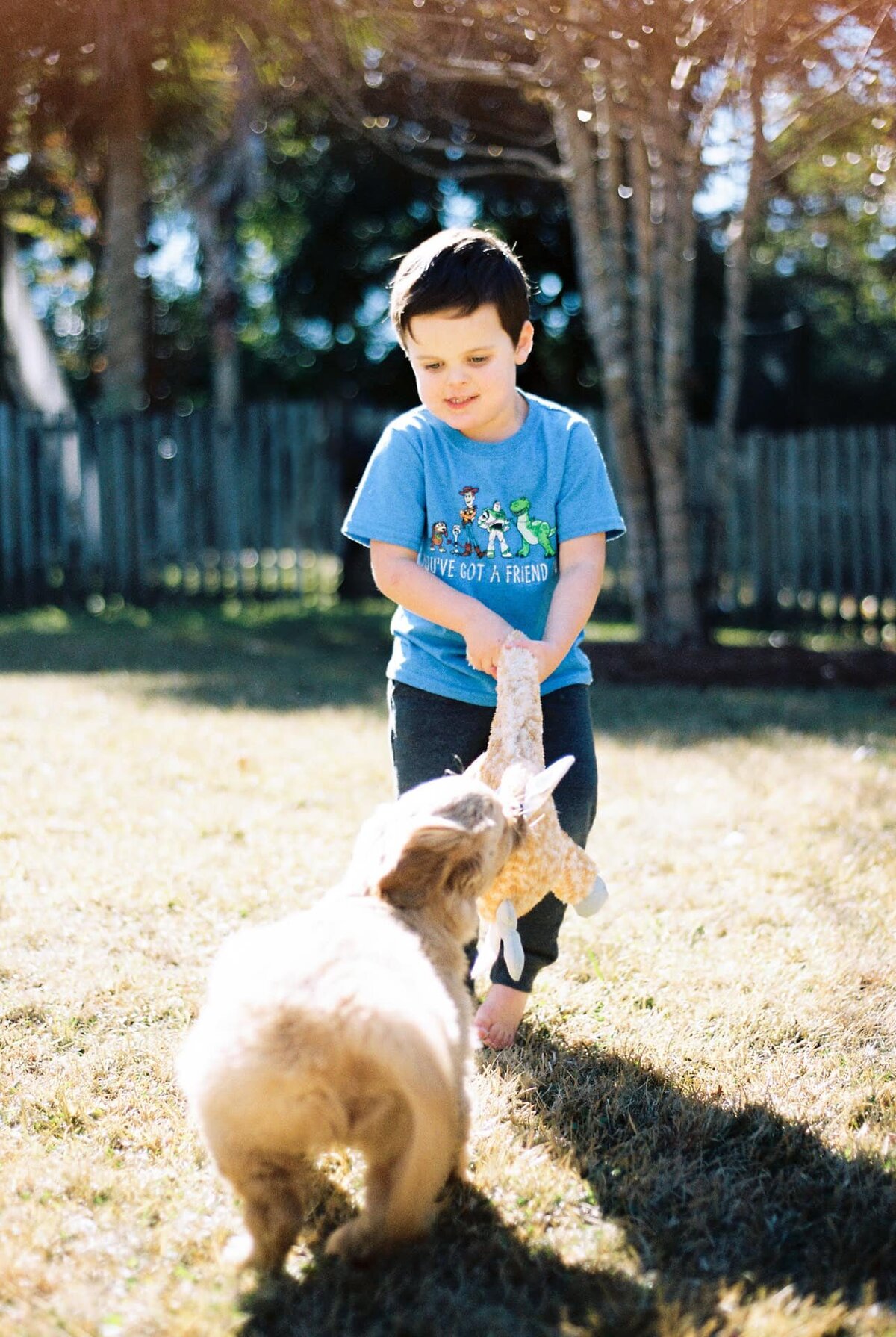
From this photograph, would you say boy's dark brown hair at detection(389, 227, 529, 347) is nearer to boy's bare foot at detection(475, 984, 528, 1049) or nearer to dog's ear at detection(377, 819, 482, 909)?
dog's ear at detection(377, 819, 482, 909)

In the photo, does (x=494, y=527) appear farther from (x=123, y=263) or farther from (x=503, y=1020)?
(x=123, y=263)

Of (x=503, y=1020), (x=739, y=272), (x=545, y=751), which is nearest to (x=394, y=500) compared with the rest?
(x=545, y=751)

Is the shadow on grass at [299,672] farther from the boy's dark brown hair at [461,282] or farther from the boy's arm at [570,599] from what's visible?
the boy's dark brown hair at [461,282]

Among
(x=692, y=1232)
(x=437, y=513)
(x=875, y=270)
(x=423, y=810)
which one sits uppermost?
(x=875, y=270)

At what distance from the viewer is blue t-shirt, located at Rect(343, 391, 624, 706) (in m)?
3.05

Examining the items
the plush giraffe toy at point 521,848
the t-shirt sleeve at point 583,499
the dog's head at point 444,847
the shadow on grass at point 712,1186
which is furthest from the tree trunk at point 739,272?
the shadow on grass at point 712,1186

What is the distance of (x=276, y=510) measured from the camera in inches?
510

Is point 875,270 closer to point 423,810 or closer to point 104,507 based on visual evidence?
point 104,507

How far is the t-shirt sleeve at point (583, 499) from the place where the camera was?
120 inches

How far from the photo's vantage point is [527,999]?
10.5 feet

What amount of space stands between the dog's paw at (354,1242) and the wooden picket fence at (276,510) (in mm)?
9522

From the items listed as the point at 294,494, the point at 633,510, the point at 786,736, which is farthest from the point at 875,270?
the point at 786,736

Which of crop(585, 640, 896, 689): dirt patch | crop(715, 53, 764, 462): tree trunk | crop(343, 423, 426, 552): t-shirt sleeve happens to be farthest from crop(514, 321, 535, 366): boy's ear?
crop(585, 640, 896, 689): dirt patch

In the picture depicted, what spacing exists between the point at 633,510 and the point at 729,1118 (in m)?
6.78
